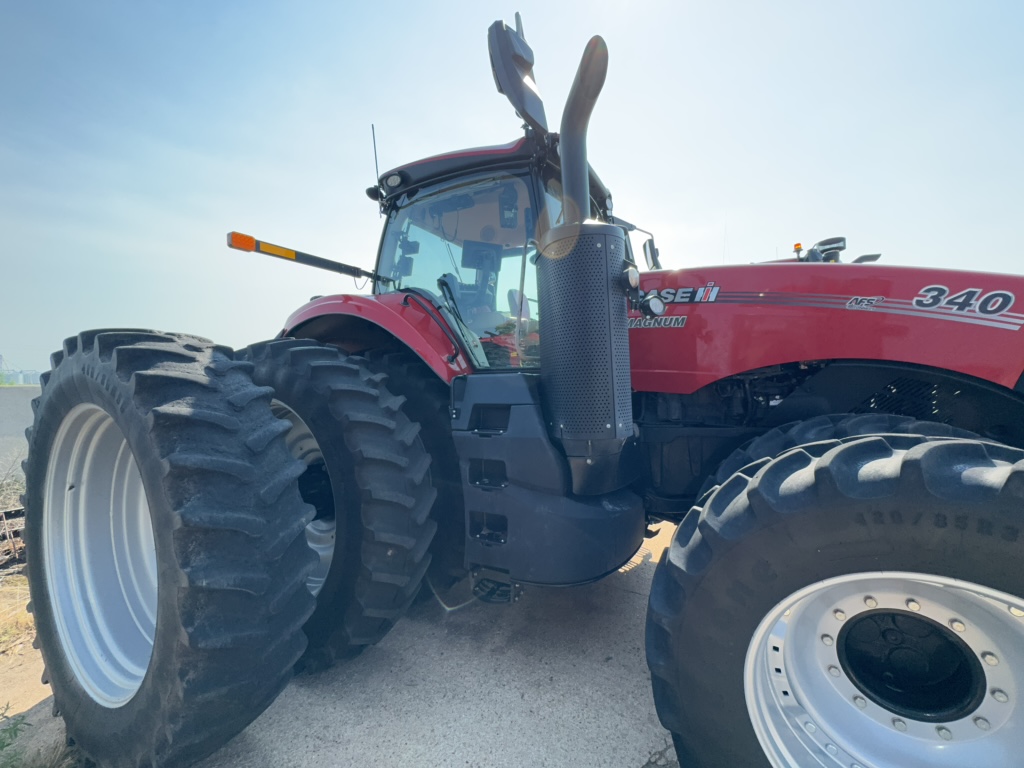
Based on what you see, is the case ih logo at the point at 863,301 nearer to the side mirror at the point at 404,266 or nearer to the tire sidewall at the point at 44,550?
the side mirror at the point at 404,266

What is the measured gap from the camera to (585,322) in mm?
1716

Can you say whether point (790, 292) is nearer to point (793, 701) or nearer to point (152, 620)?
point (793, 701)

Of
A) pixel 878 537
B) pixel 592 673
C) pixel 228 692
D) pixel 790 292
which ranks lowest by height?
pixel 592 673

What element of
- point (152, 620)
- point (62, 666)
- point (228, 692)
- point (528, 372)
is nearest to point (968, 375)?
point (528, 372)

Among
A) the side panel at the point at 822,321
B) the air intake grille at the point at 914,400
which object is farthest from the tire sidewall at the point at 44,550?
the air intake grille at the point at 914,400

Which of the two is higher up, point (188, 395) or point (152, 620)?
point (188, 395)

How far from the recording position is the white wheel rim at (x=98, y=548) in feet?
5.65

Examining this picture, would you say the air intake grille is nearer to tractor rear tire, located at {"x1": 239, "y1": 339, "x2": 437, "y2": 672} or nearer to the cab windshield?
the cab windshield

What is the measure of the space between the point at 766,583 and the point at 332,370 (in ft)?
5.42

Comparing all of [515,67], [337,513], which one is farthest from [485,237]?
[337,513]

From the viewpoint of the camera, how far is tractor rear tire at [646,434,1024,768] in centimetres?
103

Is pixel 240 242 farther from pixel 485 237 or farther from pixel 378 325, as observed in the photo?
pixel 485 237

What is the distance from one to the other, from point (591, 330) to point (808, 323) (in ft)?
2.61

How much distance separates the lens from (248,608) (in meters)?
1.28
